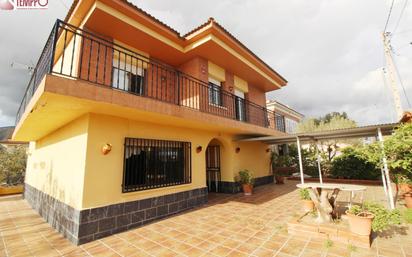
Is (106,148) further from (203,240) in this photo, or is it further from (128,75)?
(128,75)

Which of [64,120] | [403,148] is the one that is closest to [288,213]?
[403,148]

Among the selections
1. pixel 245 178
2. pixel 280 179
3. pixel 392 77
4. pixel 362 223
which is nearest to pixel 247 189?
pixel 245 178

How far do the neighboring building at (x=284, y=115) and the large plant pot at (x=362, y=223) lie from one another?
10.0 metres

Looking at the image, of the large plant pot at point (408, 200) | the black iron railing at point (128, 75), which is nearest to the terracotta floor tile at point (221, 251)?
the black iron railing at point (128, 75)

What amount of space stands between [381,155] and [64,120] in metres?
10.1

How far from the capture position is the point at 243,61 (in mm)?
9875

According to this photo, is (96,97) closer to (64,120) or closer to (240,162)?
(64,120)

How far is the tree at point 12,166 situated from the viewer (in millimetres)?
13250

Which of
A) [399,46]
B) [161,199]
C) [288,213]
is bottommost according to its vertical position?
[288,213]

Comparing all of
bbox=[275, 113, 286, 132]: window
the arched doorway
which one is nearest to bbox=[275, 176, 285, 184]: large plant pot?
bbox=[275, 113, 286, 132]: window

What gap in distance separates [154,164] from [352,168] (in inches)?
548

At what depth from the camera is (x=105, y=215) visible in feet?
16.3

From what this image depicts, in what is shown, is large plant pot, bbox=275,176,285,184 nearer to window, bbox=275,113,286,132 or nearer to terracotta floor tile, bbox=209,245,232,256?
window, bbox=275,113,286,132

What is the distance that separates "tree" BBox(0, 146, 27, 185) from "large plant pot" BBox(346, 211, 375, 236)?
780 inches
